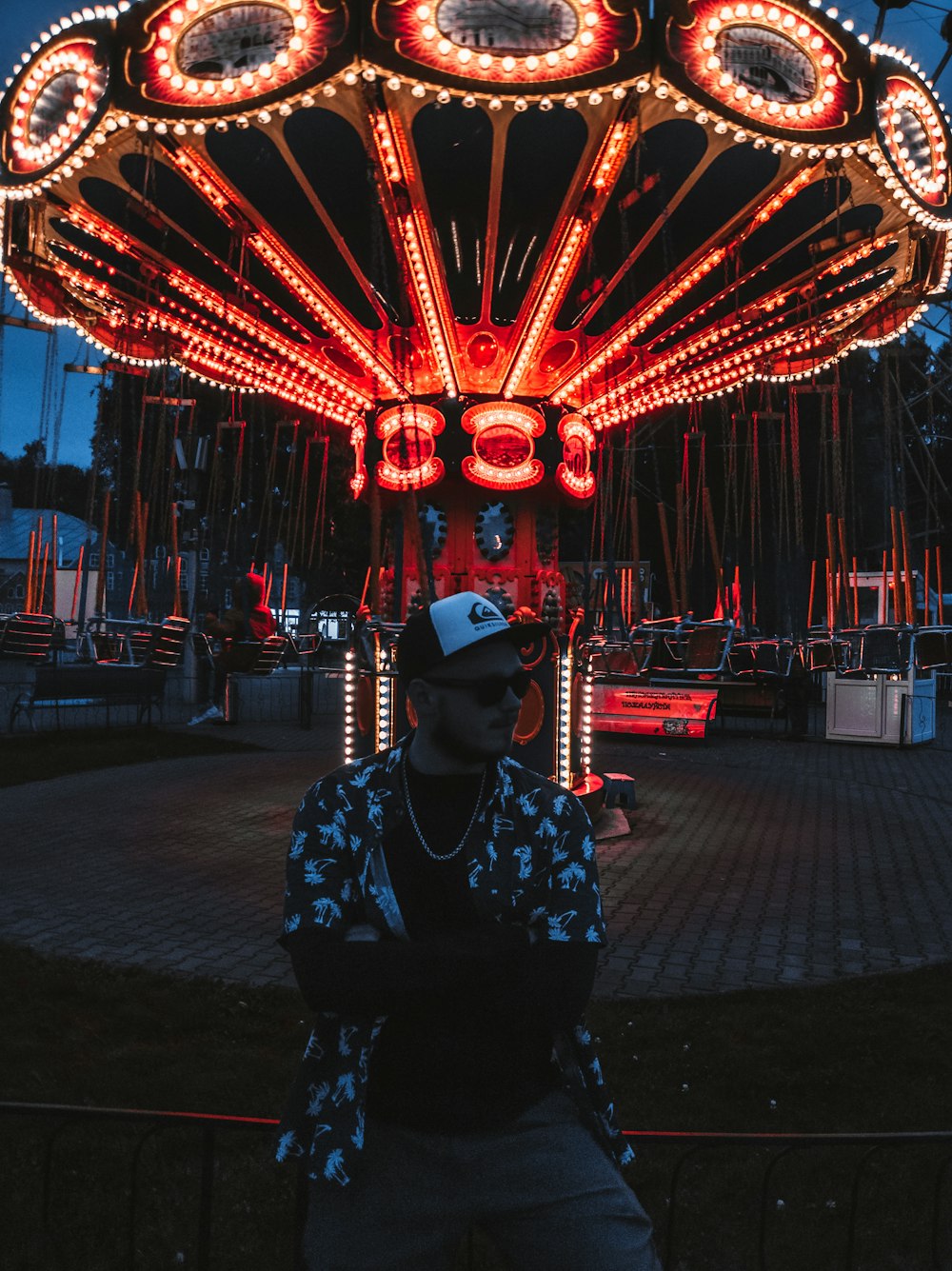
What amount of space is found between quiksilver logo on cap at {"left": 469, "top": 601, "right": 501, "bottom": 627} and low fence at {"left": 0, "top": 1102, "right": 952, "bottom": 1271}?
64.9 inches

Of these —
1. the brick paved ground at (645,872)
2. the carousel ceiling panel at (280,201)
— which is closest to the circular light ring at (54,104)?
the carousel ceiling panel at (280,201)

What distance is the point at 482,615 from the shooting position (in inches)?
94.7

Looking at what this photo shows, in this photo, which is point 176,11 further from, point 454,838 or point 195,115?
point 454,838

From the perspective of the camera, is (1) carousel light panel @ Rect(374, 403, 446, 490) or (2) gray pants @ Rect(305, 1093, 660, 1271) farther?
(1) carousel light panel @ Rect(374, 403, 446, 490)

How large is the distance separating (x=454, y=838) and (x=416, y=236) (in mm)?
7499

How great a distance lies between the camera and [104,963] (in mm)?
6285

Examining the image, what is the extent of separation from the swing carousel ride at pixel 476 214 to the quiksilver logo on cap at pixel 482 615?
5.69 meters

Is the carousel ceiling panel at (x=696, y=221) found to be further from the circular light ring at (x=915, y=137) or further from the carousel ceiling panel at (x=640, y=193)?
the circular light ring at (x=915, y=137)

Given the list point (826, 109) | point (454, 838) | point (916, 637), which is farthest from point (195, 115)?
point (916, 637)

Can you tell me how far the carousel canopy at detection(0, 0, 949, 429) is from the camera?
697cm

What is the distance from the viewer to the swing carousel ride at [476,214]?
23.1ft

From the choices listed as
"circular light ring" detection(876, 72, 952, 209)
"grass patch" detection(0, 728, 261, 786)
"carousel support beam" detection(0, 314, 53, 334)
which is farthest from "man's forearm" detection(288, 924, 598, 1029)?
"grass patch" detection(0, 728, 261, 786)

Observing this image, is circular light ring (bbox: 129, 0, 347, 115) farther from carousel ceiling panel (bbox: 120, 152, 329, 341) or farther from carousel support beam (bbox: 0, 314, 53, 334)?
carousel support beam (bbox: 0, 314, 53, 334)

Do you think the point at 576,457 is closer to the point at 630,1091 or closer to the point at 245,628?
the point at 245,628
